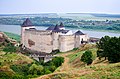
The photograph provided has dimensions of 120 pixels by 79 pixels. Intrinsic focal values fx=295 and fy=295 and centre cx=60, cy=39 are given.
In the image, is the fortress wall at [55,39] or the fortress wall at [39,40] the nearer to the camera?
the fortress wall at [55,39]

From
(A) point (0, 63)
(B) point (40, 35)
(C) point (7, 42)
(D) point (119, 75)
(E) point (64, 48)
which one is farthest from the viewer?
(C) point (7, 42)

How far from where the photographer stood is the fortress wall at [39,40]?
A: 3822cm

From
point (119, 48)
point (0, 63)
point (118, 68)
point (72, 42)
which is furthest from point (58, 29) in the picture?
point (118, 68)

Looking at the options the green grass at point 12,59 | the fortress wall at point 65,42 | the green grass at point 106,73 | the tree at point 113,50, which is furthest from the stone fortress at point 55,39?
the green grass at point 106,73

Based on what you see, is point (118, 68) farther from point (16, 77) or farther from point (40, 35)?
point (40, 35)

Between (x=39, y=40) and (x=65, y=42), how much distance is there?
180 inches

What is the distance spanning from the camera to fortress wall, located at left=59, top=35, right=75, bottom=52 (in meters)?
36.6

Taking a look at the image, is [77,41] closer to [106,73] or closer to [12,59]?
[12,59]

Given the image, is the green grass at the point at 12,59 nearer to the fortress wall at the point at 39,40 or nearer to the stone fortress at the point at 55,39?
the stone fortress at the point at 55,39

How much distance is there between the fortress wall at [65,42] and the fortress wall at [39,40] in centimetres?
173

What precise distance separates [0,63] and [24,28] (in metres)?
15.4

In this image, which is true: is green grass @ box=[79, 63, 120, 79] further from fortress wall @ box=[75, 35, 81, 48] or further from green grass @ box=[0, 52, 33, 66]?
fortress wall @ box=[75, 35, 81, 48]

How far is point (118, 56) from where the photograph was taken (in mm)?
19875

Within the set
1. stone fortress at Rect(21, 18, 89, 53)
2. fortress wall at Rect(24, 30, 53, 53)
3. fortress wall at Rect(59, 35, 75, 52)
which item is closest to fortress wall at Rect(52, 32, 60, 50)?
stone fortress at Rect(21, 18, 89, 53)
